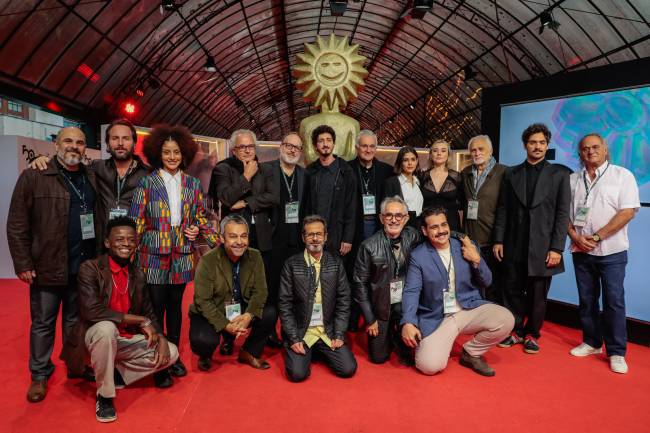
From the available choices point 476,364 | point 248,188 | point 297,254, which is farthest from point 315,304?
point 476,364

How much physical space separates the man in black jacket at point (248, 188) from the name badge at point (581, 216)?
2091 mm

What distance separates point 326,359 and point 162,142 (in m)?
1.72

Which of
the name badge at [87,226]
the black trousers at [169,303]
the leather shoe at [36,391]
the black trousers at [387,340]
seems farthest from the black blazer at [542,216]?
the leather shoe at [36,391]

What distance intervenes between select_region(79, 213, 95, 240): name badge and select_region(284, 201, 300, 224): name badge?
1.23 meters

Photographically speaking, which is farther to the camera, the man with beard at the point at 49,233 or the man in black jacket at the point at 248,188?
the man in black jacket at the point at 248,188

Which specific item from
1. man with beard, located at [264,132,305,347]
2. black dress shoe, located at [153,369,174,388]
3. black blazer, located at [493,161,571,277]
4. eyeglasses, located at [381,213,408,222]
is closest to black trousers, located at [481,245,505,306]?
black blazer, located at [493,161,571,277]

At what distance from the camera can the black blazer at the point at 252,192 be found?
301 centimetres

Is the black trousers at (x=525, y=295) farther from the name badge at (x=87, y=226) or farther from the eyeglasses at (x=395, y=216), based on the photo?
the name badge at (x=87, y=226)

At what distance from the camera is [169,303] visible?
9.29 feet

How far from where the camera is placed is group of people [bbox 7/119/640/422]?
248cm

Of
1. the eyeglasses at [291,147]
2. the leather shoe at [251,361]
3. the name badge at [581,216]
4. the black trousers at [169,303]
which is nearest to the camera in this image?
the black trousers at [169,303]

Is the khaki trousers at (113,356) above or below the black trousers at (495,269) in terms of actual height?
below

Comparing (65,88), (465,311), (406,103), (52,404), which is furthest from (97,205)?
(406,103)

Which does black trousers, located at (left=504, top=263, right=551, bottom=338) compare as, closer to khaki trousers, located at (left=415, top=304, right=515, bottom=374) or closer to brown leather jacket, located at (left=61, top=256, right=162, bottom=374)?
khaki trousers, located at (left=415, top=304, right=515, bottom=374)
